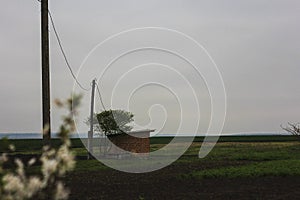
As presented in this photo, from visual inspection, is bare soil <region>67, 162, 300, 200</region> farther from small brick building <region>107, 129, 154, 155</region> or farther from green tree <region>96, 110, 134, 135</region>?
green tree <region>96, 110, 134, 135</region>

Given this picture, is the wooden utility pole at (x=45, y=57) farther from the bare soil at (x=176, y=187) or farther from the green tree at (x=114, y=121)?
the green tree at (x=114, y=121)

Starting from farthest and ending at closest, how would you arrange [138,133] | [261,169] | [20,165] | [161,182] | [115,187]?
[138,133] → [261,169] → [161,182] → [115,187] → [20,165]

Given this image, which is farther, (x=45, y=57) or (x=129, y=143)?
(x=129, y=143)

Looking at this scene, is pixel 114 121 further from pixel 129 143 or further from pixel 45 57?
pixel 45 57

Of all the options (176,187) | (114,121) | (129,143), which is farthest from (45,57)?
(114,121)

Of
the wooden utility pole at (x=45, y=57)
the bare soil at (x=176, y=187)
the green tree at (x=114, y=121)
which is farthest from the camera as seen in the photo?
the green tree at (x=114, y=121)

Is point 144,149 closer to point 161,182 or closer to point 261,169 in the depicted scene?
point 261,169

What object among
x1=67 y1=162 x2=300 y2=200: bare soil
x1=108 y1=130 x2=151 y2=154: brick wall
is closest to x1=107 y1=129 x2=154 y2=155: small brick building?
x1=108 y1=130 x2=151 y2=154: brick wall

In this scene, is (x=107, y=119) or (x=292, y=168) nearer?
(x=292, y=168)

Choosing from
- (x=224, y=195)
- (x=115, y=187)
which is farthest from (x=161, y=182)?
(x=224, y=195)

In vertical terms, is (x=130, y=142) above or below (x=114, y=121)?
below

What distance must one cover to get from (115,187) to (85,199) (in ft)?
11.4

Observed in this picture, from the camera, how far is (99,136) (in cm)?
3769

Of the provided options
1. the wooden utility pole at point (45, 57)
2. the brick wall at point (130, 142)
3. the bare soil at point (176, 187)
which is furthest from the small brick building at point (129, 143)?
the wooden utility pole at point (45, 57)
